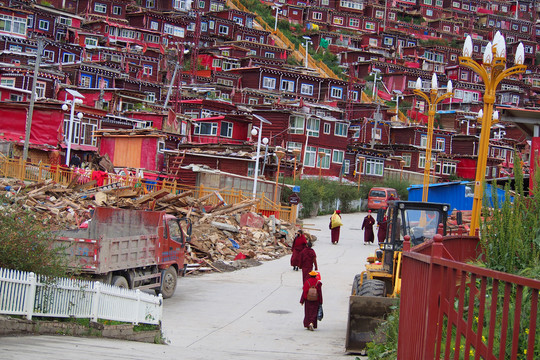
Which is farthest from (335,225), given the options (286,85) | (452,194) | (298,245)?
(286,85)

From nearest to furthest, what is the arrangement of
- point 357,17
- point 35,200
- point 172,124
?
point 35,200 → point 172,124 → point 357,17

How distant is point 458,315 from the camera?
541 centimetres

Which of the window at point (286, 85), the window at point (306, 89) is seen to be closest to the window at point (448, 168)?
the window at point (306, 89)

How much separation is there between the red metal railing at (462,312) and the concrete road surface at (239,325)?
5.46 m

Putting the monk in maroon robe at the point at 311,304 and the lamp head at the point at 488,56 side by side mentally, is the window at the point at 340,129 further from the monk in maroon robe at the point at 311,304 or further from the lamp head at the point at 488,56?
the lamp head at the point at 488,56

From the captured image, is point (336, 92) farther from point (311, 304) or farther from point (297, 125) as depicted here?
point (311, 304)

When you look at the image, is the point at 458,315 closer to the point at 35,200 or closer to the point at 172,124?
the point at 35,200

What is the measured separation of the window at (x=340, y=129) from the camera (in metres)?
63.8

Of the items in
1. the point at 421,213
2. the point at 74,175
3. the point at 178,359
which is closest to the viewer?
the point at 178,359

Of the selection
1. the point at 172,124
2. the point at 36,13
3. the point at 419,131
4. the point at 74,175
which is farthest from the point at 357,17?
the point at 74,175

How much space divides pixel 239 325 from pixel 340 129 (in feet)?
159

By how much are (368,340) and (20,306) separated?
6.22m

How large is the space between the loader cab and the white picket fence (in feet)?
16.5

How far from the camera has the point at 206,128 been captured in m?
63.8
